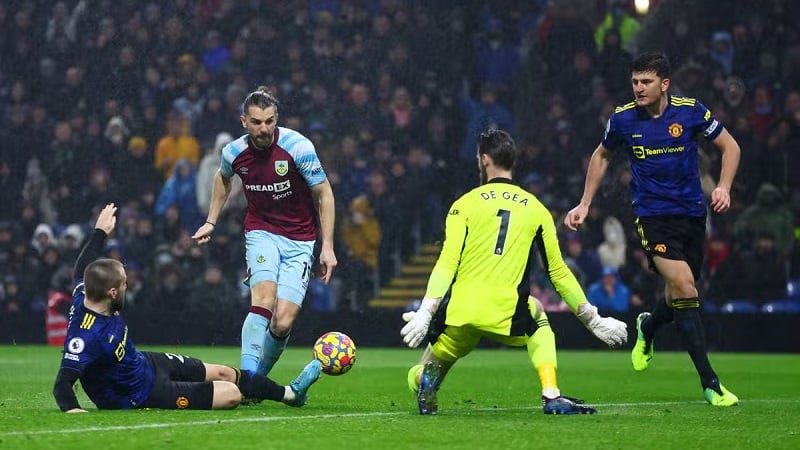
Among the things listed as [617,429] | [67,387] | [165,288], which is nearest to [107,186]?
[165,288]

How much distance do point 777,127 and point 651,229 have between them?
9.72 metres

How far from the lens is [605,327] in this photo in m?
7.62

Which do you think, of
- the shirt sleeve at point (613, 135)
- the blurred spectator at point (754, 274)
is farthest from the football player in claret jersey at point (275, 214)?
the blurred spectator at point (754, 274)

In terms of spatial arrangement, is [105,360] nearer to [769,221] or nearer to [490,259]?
[490,259]

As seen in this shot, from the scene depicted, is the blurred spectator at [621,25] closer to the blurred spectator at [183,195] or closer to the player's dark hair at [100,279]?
the blurred spectator at [183,195]

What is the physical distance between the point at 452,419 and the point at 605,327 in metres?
0.99

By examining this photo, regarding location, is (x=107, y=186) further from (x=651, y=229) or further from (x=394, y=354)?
Answer: (x=651, y=229)

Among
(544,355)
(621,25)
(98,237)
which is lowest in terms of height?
(544,355)

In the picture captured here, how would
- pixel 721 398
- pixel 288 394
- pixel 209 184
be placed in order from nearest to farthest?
pixel 288 394, pixel 721 398, pixel 209 184

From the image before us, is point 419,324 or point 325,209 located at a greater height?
point 325,209

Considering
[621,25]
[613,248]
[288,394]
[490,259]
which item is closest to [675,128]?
[490,259]

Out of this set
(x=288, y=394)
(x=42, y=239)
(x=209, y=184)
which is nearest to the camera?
(x=288, y=394)

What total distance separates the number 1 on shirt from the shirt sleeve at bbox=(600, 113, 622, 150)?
6.46ft

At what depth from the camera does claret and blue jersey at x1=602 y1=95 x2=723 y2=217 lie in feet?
30.0
